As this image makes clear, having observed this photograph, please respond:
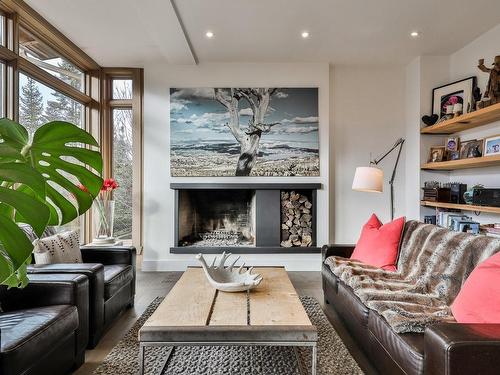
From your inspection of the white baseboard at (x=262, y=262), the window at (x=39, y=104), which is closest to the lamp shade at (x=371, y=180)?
the white baseboard at (x=262, y=262)

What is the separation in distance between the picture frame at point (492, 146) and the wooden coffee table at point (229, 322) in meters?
2.75

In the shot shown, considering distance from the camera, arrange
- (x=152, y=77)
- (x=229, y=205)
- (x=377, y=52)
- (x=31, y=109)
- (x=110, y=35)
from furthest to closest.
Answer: (x=229, y=205) < (x=152, y=77) < (x=377, y=52) < (x=110, y=35) < (x=31, y=109)

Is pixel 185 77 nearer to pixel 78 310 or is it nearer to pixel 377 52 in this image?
pixel 377 52

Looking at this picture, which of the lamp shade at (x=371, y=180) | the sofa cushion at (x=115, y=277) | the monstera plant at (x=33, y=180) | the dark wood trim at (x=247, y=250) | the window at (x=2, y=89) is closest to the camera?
the monstera plant at (x=33, y=180)

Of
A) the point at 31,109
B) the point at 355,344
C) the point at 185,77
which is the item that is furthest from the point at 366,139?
the point at 31,109

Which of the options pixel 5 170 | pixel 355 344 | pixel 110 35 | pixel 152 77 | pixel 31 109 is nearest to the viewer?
pixel 5 170

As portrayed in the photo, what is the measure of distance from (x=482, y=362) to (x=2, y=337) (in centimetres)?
203

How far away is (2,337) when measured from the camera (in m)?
1.55

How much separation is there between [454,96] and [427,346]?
3626 mm

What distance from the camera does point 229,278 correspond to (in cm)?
245

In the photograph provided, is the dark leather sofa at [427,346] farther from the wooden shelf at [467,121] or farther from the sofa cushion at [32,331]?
the wooden shelf at [467,121]

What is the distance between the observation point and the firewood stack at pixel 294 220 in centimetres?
462

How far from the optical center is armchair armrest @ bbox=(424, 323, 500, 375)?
123 centimetres

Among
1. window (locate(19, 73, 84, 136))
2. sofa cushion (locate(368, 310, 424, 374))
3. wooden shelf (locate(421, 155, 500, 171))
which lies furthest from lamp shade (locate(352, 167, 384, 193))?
window (locate(19, 73, 84, 136))
